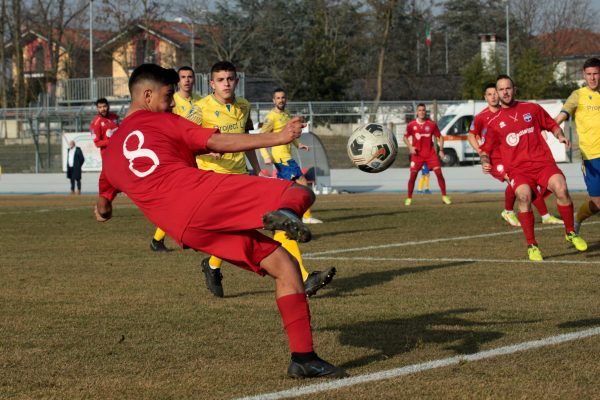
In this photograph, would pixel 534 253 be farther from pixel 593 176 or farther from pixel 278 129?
pixel 278 129

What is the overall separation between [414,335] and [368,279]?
3.14 metres

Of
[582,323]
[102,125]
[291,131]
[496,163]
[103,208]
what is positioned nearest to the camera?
[291,131]

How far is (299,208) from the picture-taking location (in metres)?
5.64

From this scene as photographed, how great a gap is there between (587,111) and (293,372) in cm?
773

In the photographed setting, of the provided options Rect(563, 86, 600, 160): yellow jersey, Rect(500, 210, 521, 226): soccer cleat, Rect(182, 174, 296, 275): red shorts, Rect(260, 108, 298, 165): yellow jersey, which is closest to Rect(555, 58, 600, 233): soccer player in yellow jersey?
Rect(563, 86, 600, 160): yellow jersey

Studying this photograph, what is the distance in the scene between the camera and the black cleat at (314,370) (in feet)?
19.4

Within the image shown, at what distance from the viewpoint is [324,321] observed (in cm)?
798

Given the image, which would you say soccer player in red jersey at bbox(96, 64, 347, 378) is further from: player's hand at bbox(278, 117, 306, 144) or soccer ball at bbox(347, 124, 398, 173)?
soccer ball at bbox(347, 124, 398, 173)

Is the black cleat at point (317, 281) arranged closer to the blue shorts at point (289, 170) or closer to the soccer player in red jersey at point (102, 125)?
the blue shorts at point (289, 170)

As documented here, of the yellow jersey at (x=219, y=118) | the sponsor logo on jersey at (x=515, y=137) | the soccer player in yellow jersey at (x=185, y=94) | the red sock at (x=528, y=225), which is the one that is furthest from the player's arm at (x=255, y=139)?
the sponsor logo on jersey at (x=515, y=137)

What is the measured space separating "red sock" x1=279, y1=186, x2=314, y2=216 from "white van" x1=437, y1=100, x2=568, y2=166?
34729mm

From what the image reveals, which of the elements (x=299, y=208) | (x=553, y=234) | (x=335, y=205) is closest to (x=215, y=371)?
(x=299, y=208)

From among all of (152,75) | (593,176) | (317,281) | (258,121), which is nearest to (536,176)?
(593,176)

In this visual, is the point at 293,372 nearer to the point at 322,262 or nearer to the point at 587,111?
the point at 322,262
